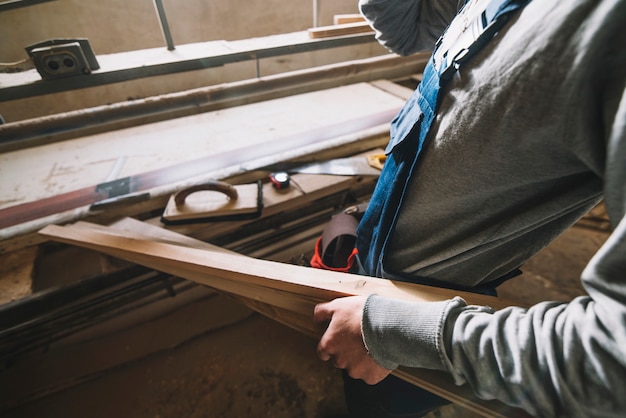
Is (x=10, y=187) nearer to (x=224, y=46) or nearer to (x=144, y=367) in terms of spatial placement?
(x=144, y=367)

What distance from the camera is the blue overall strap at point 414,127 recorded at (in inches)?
19.2

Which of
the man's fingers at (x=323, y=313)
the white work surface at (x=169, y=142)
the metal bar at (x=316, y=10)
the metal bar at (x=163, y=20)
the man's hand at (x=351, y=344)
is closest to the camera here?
the man's hand at (x=351, y=344)

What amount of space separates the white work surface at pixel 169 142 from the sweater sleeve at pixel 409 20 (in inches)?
30.9

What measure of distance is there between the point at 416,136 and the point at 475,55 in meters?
0.19

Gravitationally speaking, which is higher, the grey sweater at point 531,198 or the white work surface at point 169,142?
the grey sweater at point 531,198

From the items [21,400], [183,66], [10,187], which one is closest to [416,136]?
[183,66]

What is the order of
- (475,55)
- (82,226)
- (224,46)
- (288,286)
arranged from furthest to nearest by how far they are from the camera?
1. (224,46)
2. (82,226)
3. (288,286)
4. (475,55)

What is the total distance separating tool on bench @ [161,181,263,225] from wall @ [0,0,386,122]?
2359 millimetres

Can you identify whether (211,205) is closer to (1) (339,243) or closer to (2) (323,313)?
(1) (339,243)

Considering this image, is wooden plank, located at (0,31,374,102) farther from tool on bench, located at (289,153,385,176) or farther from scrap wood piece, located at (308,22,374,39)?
tool on bench, located at (289,153,385,176)

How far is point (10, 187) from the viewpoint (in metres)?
1.35

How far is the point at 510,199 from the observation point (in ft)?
1.78

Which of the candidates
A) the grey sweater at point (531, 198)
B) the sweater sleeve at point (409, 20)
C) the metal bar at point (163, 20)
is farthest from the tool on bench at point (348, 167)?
the metal bar at point (163, 20)

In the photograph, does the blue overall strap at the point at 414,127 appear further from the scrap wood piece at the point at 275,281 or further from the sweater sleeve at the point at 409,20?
the sweater sleeve at the point at 409,20
